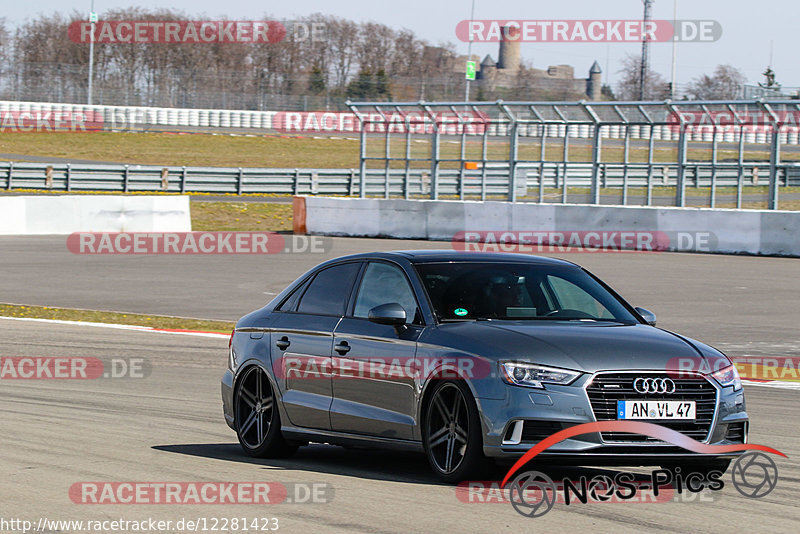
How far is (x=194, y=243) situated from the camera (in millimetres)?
32062

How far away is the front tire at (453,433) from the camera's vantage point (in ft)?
22.3

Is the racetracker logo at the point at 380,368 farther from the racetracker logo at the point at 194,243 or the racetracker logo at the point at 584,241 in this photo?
the racetracker logo at the point at 194,243

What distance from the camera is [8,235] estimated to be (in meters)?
32.8

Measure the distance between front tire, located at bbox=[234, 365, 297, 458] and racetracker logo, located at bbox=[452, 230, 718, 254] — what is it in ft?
64.1

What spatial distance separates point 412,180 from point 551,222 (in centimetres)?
483

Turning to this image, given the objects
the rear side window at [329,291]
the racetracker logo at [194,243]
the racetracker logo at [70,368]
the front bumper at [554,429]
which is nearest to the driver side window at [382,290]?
the rear side window at [329,291]

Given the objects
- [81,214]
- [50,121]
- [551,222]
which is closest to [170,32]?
[50,121]

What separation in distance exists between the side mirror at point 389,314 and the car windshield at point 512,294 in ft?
0.76

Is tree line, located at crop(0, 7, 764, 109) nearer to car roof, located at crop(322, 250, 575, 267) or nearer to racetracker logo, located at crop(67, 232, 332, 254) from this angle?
racetracker logo, located at crop(67, 232, 332, 254)

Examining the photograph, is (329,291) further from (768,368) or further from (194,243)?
(194,243)

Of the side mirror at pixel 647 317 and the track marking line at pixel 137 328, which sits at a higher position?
the side mirror at pixel 647 317

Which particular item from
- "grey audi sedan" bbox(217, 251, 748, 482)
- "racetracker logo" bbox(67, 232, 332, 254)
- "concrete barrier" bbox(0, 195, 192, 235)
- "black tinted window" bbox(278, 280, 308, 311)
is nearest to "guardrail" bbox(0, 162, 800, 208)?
"racetracker logo" bbox(67, 232, 332, 254)

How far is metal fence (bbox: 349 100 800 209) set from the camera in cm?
2705

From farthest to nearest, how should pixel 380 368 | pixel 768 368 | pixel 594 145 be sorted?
pixel 594 145
pixel 768 368
pixel 380 368
